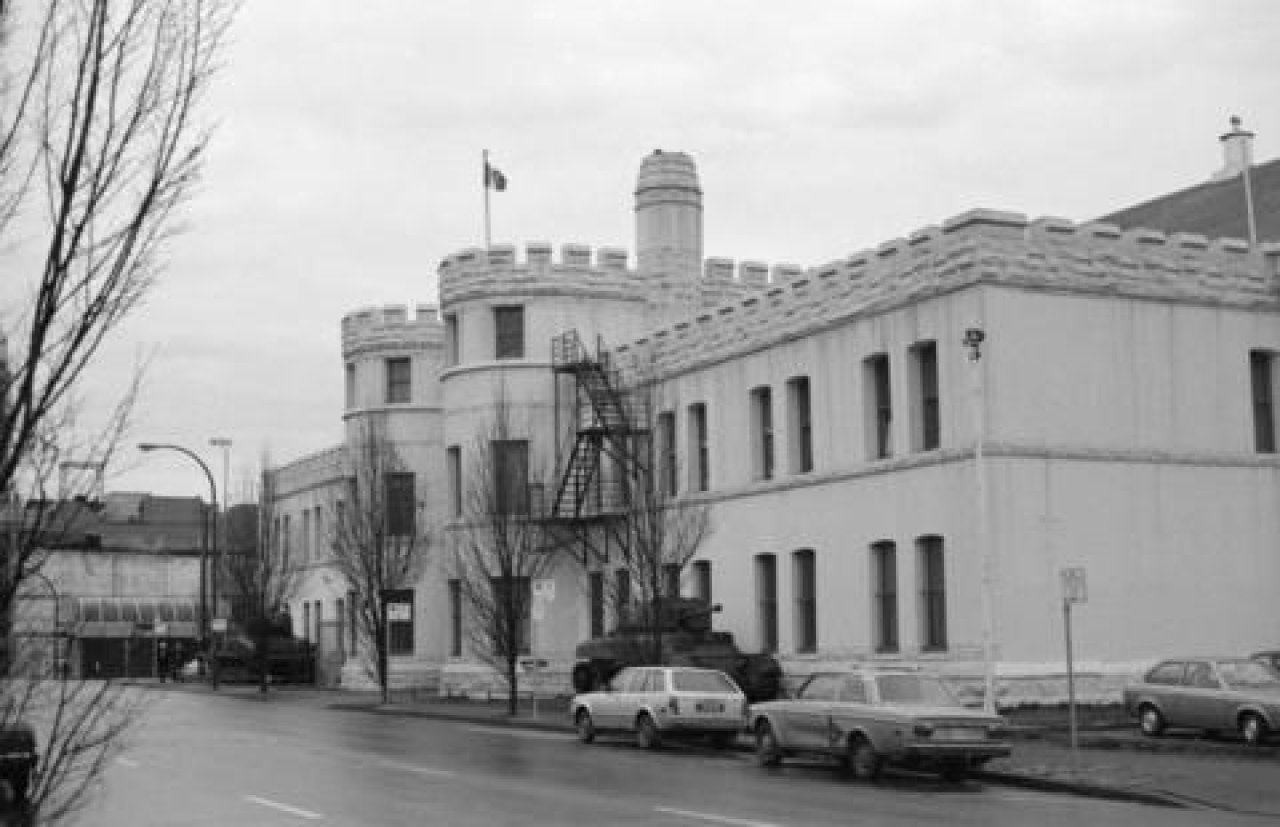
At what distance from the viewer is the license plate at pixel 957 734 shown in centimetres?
2047

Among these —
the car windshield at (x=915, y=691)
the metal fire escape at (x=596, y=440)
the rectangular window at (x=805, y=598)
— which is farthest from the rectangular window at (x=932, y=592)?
the car windshield at (x=915, y=691)

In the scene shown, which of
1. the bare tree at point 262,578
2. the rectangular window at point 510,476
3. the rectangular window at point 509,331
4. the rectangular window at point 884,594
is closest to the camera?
the rectangular window at point 884,594

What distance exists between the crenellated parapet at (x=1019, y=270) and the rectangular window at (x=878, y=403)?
1114 millimetres

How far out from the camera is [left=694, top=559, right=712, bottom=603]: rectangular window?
38.6 meters

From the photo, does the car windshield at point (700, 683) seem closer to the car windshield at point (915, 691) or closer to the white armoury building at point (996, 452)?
the white armoury building at point (996, 452)

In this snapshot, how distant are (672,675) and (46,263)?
2130cm

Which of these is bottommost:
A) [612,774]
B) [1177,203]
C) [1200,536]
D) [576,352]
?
[612,774]

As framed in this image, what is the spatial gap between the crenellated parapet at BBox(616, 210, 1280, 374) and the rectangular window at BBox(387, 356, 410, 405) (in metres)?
20.2

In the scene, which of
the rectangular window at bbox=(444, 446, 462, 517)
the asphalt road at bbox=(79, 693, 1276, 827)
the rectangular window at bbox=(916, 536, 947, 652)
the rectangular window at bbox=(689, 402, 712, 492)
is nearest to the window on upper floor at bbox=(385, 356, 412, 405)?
the rectangular window at bbox=(444, 446, 462, 517)

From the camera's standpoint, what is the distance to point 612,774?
2150 centimetres

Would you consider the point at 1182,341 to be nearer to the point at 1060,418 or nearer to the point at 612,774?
the point at 1060,418

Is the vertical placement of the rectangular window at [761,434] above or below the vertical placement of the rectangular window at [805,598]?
above

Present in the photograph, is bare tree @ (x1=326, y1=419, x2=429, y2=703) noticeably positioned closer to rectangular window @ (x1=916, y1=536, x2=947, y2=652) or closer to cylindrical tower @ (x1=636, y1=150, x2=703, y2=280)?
cylindrical tower @ (x1=636, y1=150, x2=703, y2=280)

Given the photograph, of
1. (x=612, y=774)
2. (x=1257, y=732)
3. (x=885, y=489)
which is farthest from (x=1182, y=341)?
(x=612, y=774)
